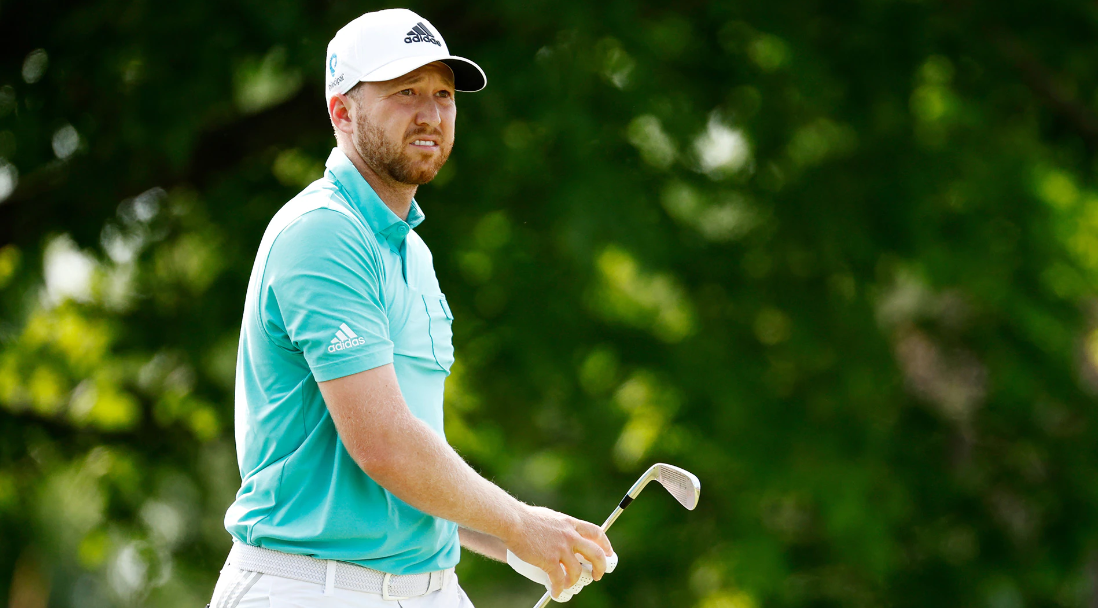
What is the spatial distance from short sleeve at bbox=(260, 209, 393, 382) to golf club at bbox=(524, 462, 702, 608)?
0.77 meters

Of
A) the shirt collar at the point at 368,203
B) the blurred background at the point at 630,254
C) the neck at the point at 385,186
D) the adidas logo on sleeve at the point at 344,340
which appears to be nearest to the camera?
the adidas logo on sleeve at the point at 344,340

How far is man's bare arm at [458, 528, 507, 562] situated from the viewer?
2871 millimetres

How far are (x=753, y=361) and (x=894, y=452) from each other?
1.77 meters

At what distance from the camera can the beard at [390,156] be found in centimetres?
257

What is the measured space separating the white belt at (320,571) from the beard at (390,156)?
2.66 ft

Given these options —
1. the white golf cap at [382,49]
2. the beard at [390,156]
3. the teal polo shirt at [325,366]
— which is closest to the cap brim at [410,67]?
the white golf cap at [382,49]

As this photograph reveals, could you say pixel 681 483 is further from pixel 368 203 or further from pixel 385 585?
pixel 368 203

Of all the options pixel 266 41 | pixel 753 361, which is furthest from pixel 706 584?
pixel 266 41

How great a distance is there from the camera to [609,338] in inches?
297

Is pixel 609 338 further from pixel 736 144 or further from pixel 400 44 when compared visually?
pixel 400 44

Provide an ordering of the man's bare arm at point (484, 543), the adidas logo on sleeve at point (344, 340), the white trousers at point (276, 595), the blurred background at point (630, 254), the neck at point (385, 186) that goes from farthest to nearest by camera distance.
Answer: the blurred background at point (630, 254), the man's bare arm at point (484, 543), the neck at point (385, 186), the white trousers at point (276, 595), the adidas logo on sleeve at point (344, 340)

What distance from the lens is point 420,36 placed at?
257cm

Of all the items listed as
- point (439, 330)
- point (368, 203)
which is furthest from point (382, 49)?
point (439, 330)

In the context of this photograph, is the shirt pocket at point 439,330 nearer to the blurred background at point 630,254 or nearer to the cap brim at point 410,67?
the cap brim at point 410,67
